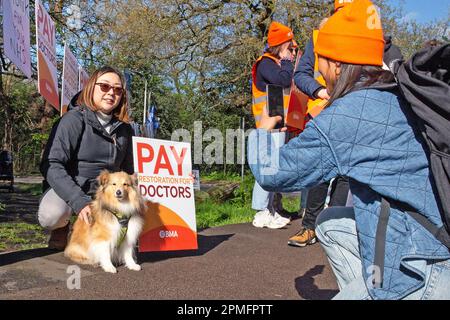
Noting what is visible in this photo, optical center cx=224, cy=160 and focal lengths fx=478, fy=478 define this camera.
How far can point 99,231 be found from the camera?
368 cm

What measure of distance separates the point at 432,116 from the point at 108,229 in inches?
105

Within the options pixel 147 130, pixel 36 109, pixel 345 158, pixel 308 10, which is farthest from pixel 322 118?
pixel 36 109

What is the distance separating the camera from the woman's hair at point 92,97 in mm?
3857

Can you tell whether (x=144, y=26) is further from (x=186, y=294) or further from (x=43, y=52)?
(x=186, y=294)

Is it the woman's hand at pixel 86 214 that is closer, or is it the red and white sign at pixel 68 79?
the woman's hand at pixel 86 214

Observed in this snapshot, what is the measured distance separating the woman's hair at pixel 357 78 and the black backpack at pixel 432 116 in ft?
0.35

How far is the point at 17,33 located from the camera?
3736mm

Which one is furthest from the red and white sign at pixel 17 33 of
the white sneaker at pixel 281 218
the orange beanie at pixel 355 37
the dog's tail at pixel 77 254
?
the white sneaker at pixel 281 218

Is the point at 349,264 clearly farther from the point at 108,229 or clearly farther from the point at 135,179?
the point at 135,179

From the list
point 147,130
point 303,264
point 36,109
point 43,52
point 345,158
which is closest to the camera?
point 345,158

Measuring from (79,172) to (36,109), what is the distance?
15.8 metres

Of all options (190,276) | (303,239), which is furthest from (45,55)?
(303,239)

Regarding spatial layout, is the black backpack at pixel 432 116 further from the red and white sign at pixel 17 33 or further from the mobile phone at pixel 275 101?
the red and white sign at pixel 17 33

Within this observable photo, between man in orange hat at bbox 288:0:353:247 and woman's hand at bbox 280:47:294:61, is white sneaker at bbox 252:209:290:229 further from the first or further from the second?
woman's hand at bbox 280:47:294:61
